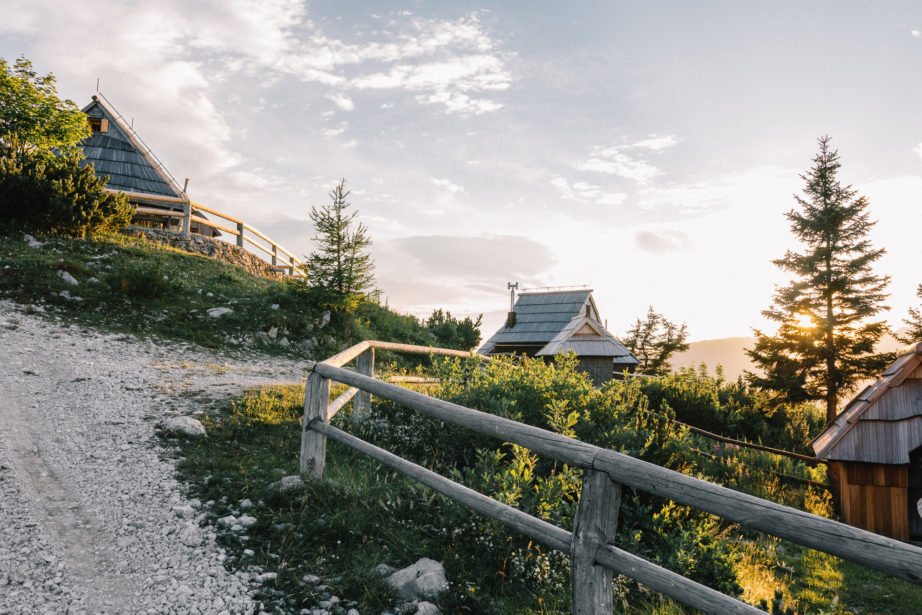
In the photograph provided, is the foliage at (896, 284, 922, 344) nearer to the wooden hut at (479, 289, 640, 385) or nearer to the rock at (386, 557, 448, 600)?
the wooden hut at (479, 289, 640, 385)

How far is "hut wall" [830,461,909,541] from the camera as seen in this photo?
7.01 meters

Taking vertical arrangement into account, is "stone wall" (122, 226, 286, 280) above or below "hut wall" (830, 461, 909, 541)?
above

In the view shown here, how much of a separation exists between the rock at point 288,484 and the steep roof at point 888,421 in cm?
770

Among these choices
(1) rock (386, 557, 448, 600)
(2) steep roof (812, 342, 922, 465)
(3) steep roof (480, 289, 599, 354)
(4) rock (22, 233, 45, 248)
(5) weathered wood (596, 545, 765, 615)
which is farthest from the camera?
(3) steep roof (480, 289, 599, 354)

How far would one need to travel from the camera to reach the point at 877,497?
718 centimetres

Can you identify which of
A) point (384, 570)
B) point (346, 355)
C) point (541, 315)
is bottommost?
point (384, 570)

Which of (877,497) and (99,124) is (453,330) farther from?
(99,124)

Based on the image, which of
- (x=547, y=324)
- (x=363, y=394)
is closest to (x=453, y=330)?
(x=547, y=324)

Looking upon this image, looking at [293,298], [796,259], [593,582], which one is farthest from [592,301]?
[593,582]

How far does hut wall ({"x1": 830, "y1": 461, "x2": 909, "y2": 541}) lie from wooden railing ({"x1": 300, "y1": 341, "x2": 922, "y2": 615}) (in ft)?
23.0

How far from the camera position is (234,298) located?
1562 centimetres

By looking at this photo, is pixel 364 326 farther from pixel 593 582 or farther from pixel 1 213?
pixel 593 582

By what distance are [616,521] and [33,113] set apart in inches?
1100

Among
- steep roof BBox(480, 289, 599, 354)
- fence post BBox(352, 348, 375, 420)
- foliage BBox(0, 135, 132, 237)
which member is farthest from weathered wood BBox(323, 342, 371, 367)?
steep roof BBox(480, 289, 599, 354)
